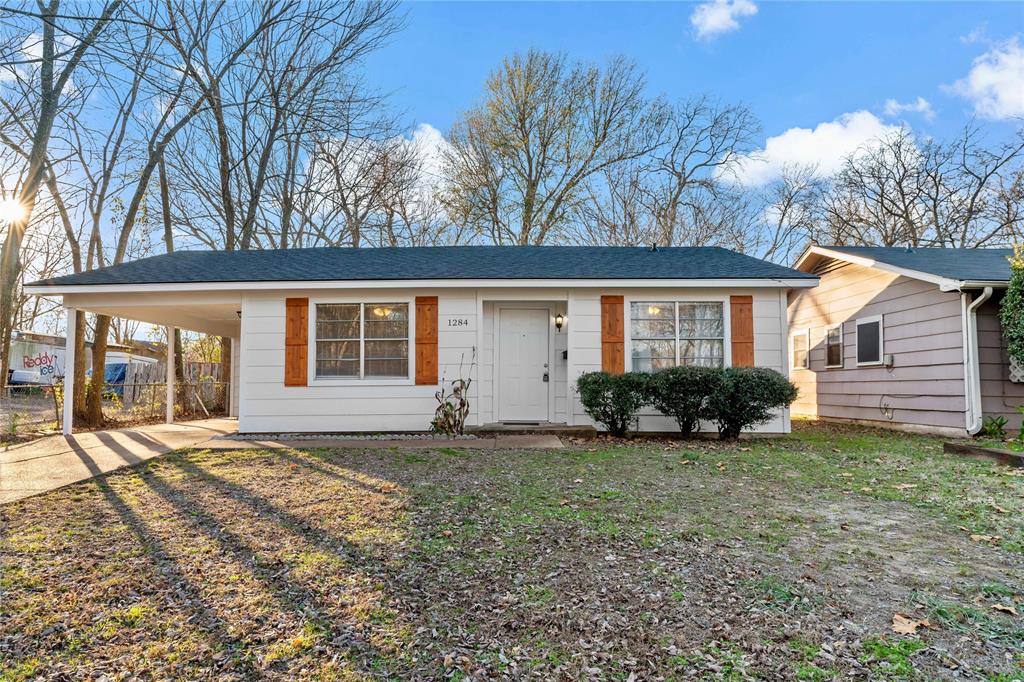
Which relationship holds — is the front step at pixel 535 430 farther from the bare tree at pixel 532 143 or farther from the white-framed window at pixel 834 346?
the bare tree at pixel 532 143

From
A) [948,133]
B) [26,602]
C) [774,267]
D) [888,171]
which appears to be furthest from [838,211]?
[26,602]

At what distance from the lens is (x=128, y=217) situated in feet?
40.5

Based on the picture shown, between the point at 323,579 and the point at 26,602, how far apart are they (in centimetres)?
139

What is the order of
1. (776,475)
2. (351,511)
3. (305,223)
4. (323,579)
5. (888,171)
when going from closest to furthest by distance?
(323,579), (351,511), (776,475), (305,223), (888,171)

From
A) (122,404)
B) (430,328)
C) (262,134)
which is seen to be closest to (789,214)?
(430,328)

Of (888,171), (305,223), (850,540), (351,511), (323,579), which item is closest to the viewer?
(323,579)

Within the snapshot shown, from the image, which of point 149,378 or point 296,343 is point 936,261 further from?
point 149,378

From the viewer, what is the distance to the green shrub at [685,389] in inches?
313

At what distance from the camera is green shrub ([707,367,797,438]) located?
783 cm

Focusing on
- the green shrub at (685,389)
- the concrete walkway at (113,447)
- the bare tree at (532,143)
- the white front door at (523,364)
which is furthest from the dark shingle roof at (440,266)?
the bare tree at (532,143)

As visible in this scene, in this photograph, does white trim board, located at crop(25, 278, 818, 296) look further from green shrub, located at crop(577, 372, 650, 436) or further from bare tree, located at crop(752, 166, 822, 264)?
bare tree, located at crop(752, 166, 822, 264)

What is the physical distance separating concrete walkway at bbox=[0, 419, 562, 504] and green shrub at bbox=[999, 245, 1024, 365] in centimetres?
656

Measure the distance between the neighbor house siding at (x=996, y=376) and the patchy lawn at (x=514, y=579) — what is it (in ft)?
13.3

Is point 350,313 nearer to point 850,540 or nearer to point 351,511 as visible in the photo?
point 351,511
